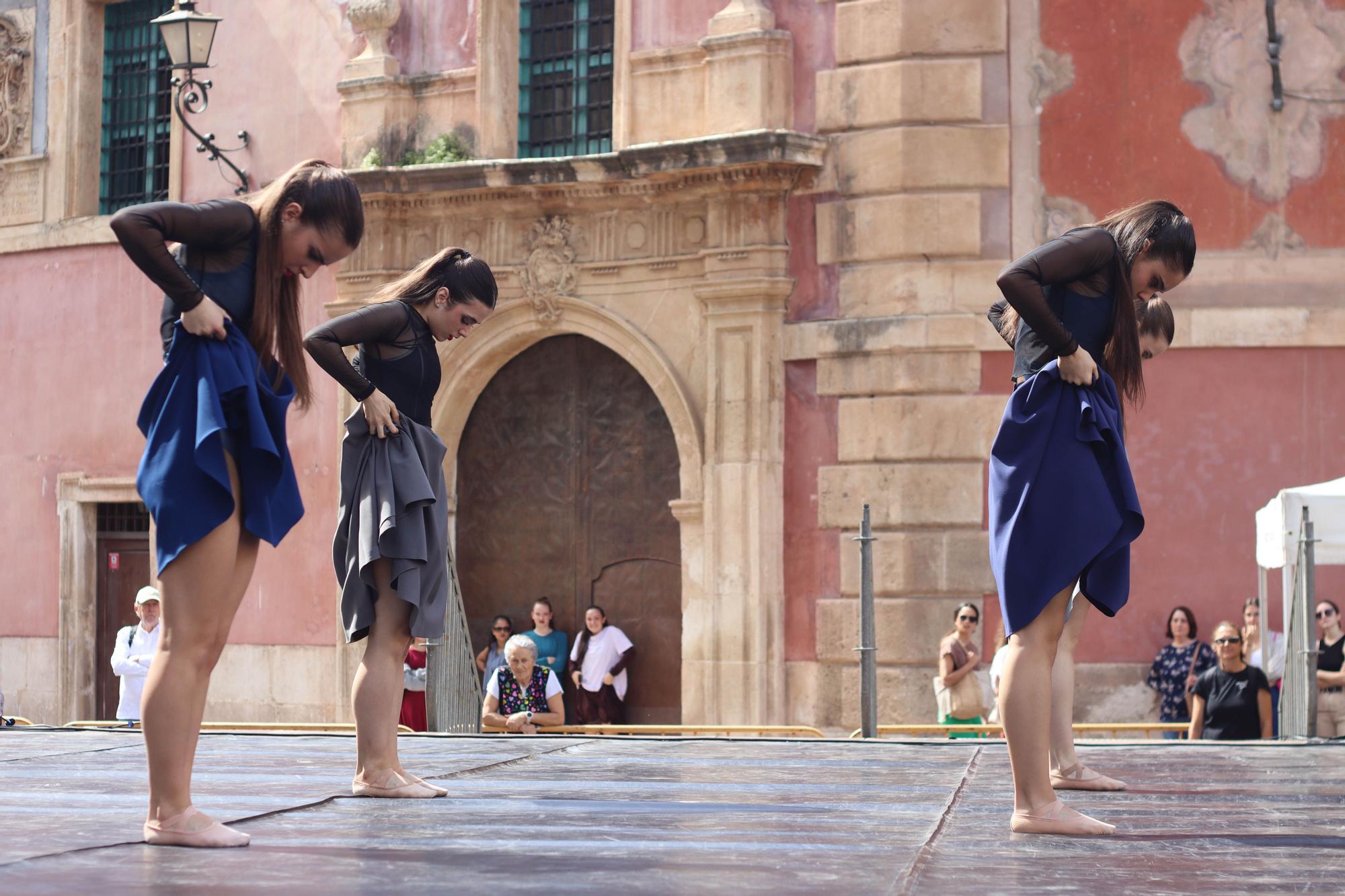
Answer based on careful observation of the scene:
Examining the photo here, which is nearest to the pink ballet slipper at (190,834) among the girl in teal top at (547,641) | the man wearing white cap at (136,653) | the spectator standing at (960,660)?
the spectator standing at (960,660)

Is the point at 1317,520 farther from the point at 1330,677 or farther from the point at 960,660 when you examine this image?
the point at 960,660

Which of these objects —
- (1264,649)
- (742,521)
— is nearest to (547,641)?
(742,521)

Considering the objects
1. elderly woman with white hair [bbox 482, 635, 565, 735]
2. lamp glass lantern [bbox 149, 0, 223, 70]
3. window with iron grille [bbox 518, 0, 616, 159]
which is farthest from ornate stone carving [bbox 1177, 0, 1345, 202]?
lamp glass lantern [bbox 149, 0, 223, 70]

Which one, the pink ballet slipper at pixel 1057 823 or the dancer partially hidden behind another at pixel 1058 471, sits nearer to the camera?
the pink ballet slipper at pixel 1057 823

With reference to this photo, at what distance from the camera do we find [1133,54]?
15.2m

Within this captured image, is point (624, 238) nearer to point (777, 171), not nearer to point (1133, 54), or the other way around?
point (777, 171)

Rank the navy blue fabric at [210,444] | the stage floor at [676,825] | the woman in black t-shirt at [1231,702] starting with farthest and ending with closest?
the woman in black t-shirt at [1231,702]
the navy blue fabric at [210,444]
the stage floor at [676,825]

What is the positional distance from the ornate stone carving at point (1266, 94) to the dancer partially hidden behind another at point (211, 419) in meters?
11.7

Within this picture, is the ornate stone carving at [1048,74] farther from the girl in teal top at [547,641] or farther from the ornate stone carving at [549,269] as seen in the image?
the girl in teal top at [547,641]

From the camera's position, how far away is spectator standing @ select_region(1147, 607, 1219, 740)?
14.3 m

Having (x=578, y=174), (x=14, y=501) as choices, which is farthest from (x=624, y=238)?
(x=14, y=501)

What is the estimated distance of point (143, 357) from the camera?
63.3ft

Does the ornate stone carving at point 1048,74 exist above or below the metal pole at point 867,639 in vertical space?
above

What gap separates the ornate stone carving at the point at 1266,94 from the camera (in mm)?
14977
